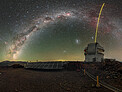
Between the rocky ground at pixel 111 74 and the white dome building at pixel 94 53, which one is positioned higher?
the white dome building at pixel 94 53

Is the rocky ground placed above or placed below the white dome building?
below

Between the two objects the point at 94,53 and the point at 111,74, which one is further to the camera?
the point at 94,53

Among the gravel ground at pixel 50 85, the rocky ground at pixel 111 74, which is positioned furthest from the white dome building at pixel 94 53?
the gravel ground at pixel 50 85

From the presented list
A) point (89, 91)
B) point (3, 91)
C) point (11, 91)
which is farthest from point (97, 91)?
point (3, 91)

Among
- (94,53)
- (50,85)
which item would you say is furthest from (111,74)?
(94,53)

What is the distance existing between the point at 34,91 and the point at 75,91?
4.38 metres

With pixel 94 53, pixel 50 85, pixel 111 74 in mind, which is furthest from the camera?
pixel 94 53

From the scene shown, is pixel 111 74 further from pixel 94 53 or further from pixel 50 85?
pixel 94 53

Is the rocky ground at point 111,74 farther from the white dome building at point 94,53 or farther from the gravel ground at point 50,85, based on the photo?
the white dome building at point 94,53

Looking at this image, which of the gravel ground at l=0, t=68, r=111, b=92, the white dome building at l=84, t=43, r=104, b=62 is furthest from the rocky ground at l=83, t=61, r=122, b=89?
the white dome building at l=84, t=43, r=104, b=62

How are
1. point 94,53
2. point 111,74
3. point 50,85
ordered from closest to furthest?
1. point 50,85
2. point 111,74
3. point 94,53

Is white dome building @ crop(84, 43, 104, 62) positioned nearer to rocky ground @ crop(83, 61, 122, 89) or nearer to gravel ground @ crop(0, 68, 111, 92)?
rocky ground @ crop(83, 61, 122, 89)

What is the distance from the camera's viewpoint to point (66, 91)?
1030 centimetres

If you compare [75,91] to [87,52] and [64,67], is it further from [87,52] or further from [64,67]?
[87,52]
